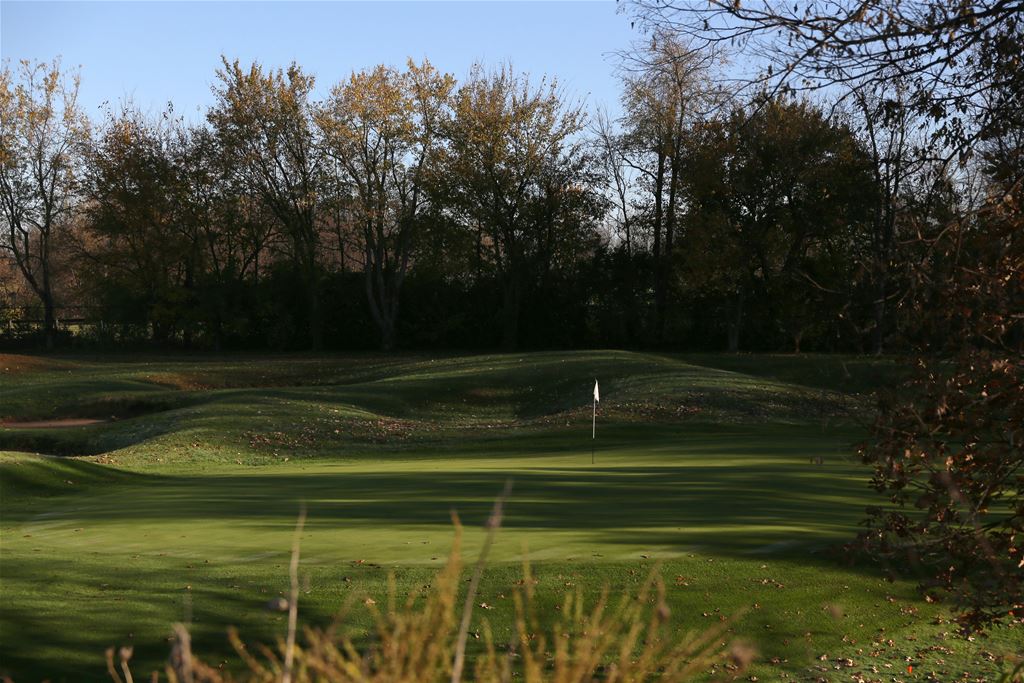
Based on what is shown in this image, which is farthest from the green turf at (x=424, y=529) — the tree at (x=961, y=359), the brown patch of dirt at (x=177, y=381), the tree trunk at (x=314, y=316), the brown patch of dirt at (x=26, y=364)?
the tree trunk at (x=314, y=316)

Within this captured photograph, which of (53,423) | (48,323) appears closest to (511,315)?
(48,323)

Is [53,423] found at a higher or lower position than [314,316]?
lower

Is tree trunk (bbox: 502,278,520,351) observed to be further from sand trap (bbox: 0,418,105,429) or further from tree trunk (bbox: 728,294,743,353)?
sand trap (bbox: 0,418,105,429)

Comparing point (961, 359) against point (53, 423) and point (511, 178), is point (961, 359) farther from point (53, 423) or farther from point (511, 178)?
point (511, 178)

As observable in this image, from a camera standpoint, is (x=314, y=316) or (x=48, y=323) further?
(x=48, y=323)

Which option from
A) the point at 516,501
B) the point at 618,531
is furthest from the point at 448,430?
the point at 618,531

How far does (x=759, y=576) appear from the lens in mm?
9258

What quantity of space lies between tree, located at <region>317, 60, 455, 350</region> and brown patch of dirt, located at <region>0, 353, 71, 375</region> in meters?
14.7

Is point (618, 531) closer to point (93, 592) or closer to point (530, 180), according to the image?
point (93, 592)

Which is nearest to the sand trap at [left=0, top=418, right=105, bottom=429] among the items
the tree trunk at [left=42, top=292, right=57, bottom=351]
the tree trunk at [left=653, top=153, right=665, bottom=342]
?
the tree trunk at [left=653, top=153, right=665, bottom=342]

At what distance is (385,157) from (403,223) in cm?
328

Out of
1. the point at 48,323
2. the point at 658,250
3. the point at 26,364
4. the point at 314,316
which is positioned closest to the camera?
the point at 26,364

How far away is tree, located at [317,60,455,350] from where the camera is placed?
54469 millimetres

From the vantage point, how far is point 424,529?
10.7 metres
